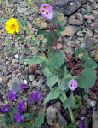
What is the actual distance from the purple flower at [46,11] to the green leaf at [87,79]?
1.59ft

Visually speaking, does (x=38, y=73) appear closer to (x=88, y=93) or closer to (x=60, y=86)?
(x=60, y=86)

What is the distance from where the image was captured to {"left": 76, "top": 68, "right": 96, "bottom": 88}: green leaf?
1.15 metres

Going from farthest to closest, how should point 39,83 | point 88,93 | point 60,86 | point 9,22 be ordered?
1. point 39,83
2. point 88,93
3. point 60,86
4. point 9,22

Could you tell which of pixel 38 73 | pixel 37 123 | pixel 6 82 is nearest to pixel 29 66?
pixel 38 73

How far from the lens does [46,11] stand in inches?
37.9

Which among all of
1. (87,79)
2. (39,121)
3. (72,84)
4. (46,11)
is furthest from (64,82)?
(46,11)

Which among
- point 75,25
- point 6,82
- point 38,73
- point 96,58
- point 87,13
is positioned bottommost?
point 6,82

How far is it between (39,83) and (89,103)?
0.49 metres

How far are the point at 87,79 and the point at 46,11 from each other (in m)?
0.56

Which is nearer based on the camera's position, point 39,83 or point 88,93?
point 88,93

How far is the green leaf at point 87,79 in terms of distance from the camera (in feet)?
3.77

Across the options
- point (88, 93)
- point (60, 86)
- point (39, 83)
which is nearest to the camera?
point (60, 86)

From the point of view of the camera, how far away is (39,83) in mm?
1522

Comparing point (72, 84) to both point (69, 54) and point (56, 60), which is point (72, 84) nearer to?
point (56, 60)
